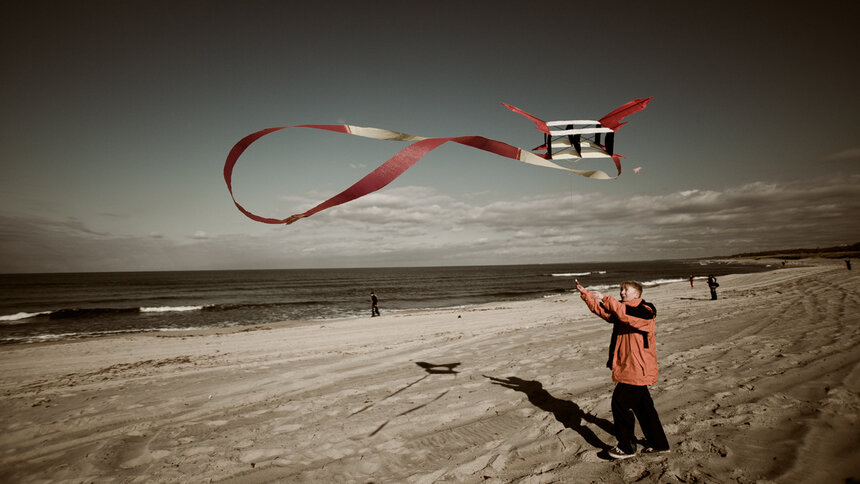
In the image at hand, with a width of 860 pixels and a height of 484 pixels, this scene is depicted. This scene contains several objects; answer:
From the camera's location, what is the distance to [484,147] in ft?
7.57

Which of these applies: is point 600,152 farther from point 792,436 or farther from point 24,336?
point 24,336

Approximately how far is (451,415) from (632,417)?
7.27 ft

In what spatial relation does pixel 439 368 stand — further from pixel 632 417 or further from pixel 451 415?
pixel 632 417

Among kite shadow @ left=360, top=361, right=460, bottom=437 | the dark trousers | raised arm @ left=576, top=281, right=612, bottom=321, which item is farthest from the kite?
kite shadow @ left=360, top=361, right=460, bottom=437

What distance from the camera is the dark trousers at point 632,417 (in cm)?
320

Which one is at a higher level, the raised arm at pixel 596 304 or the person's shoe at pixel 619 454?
the raised arm at pixel 596 304

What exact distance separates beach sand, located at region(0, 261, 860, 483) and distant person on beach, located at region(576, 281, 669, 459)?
187 mm

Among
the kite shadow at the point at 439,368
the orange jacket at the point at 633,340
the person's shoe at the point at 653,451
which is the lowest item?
the kite shadow at the point at 439,368

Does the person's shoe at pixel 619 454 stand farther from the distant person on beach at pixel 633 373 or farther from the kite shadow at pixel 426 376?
the kite shadow at pixel 426 376

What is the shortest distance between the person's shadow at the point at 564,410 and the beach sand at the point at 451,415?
0.03m

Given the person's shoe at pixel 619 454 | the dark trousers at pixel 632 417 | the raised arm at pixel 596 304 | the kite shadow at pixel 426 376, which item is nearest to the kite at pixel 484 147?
the raised arm at pixel 596 304

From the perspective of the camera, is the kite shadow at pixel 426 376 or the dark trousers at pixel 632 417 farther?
the kite shadow at pixel 426 376

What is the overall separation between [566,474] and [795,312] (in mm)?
12178

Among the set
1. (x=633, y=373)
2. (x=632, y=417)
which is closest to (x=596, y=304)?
(x=633, y=373)
